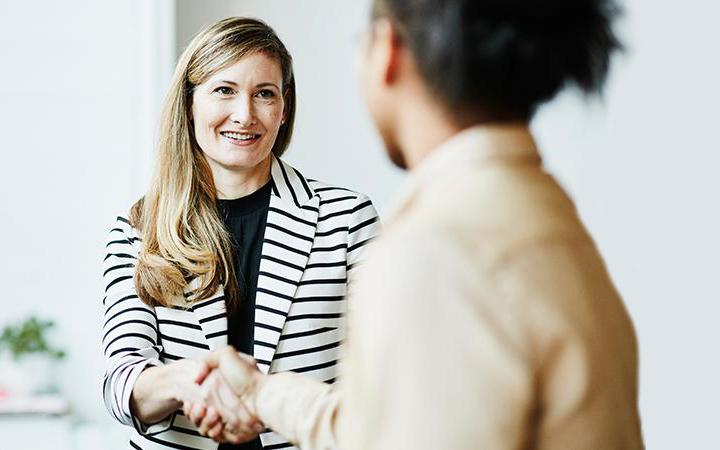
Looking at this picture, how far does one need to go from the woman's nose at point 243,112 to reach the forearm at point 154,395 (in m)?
0.49

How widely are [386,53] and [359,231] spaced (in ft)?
3.35

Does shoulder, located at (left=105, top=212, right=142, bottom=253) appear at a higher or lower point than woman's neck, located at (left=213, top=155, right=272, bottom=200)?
lower

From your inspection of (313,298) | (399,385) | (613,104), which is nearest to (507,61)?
(399,385)

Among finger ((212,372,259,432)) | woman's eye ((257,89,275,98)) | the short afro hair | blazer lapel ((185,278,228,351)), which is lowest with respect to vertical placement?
finger ((212,372,259,432))

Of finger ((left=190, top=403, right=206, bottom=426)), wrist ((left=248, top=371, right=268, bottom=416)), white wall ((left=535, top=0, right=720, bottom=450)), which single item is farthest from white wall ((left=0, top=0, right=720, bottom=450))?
wrist ((left=248, top=371, right=268, bottom=416))

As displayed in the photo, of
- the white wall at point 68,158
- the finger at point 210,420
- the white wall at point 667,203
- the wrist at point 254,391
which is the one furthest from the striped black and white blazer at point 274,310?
the white wall at point 68,158

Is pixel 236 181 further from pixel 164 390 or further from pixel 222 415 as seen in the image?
pixel 222 415

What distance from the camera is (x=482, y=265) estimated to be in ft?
3.01

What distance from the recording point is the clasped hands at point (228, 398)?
1.47 meters

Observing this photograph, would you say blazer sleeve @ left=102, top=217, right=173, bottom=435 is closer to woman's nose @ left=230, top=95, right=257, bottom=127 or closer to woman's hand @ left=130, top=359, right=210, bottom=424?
woman's hand @ left=130, top=359, right=210, bottom=424

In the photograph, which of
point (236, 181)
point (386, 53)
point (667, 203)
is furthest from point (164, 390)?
point (667, 203)

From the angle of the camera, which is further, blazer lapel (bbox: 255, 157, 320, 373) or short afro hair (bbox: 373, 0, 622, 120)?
blazer lapel (bbox: 255, 157, 320, 373)

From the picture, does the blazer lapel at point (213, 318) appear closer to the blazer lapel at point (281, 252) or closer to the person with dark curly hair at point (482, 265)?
the blazer lapel at point (281, 252)

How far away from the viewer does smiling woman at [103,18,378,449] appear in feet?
6.25
